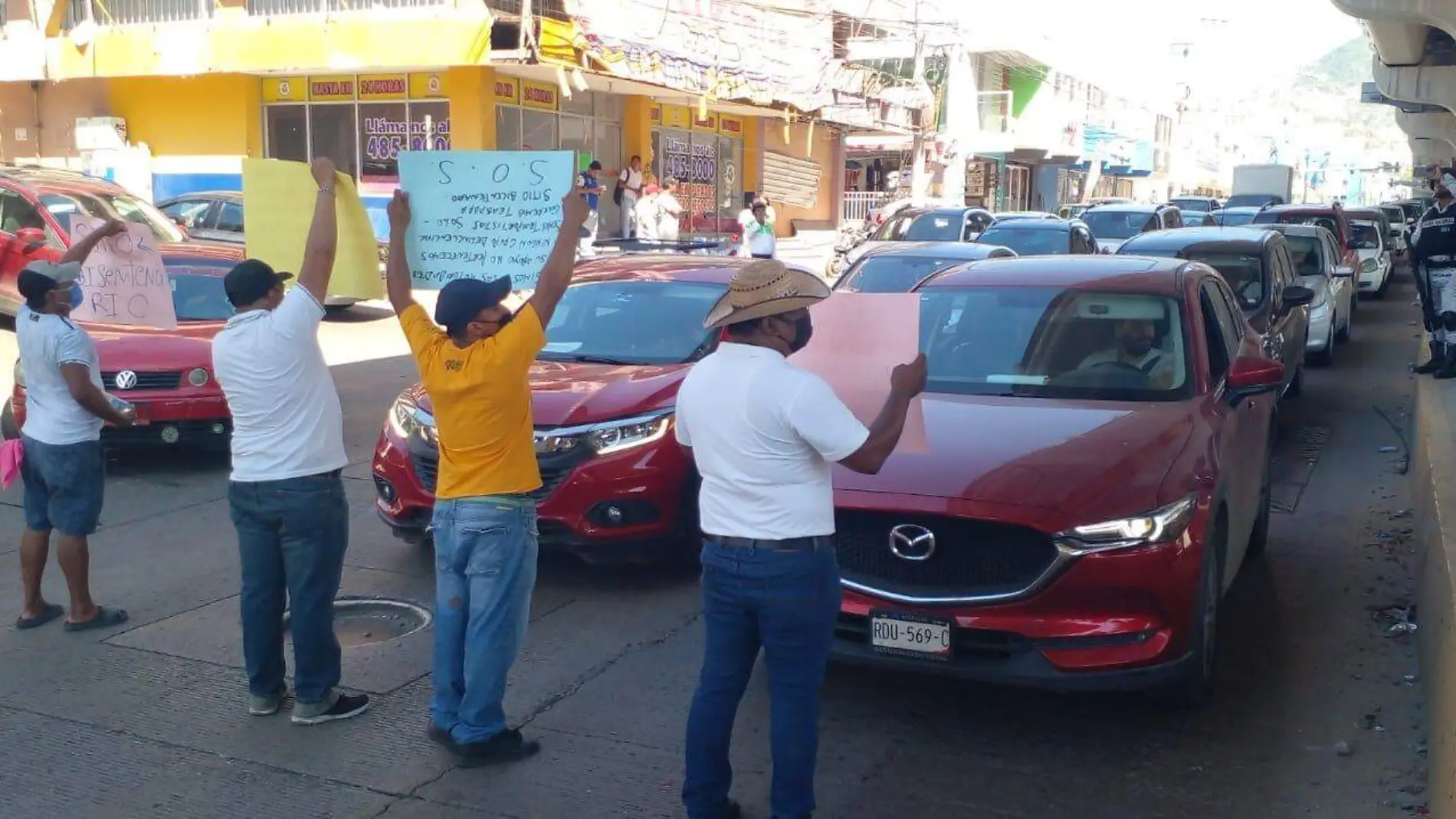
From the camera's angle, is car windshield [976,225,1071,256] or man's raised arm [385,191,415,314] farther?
car windshield [976,225,1071,256]

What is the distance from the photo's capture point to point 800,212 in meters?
36.6

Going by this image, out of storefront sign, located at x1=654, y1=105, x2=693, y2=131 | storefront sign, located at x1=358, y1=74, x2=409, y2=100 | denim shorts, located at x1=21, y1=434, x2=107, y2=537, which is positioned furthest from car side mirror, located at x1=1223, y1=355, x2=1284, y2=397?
storefront sign, located at x1=654, y1=105, x2=693, y2=131

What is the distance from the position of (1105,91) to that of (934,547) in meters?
60.7

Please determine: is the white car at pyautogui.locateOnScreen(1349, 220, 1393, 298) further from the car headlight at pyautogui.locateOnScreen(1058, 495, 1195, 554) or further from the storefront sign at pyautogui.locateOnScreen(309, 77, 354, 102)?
the car headlight at pyautogui.locateOnScreen(1058, 495, 1195, 554)

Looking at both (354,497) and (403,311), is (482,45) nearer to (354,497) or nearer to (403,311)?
(354,497)

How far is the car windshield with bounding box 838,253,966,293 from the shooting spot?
12844 millimetres

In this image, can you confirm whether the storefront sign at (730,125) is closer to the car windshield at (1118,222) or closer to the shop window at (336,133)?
the shop window at (336,133)

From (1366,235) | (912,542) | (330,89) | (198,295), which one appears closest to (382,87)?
(330,89)

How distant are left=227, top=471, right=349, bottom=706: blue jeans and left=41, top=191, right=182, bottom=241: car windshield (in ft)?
36.5

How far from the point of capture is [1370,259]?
23094 mm

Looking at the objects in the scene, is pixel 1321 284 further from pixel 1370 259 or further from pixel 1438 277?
pixel 1370 259

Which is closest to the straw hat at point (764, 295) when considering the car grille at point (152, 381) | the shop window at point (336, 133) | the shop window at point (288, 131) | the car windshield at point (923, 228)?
the car grille at point (152, 381)

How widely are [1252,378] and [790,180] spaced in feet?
98.1

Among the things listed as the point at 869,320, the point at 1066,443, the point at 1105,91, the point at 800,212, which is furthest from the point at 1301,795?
the point at 1105,91
